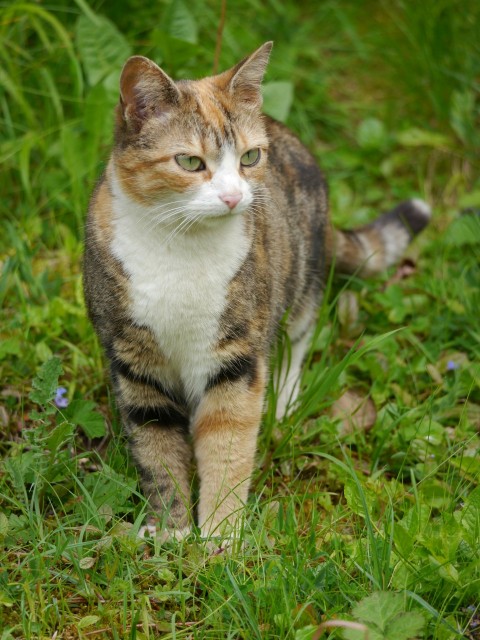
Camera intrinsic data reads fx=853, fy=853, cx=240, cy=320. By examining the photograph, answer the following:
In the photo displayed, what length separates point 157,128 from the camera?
8.96ft

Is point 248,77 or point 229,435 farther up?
point 248,77

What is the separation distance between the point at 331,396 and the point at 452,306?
84cm

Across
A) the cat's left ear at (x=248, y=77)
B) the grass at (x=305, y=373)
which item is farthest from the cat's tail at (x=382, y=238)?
the cat's left ear at (x=248, y=77)

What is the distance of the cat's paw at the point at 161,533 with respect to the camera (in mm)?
2803

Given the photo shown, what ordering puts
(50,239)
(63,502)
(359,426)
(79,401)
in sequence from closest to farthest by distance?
(63,502), (79,401), (359,426), (50,239)

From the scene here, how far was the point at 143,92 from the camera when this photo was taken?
2711 millimetres

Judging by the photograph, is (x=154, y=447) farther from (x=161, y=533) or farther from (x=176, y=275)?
(x=176, y=275)

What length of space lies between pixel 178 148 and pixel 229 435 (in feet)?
3.30

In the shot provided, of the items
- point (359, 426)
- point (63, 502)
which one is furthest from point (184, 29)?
point (63, 502)

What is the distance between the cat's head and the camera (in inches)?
104

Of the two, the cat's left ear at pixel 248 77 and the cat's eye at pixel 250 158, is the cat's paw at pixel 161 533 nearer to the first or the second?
the cat's eye at pixel 250 158

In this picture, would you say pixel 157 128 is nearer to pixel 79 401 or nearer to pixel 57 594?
pixel 79 401

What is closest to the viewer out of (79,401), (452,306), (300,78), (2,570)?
(2,570)

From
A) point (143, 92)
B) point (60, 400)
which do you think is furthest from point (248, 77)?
point (60, 400)
